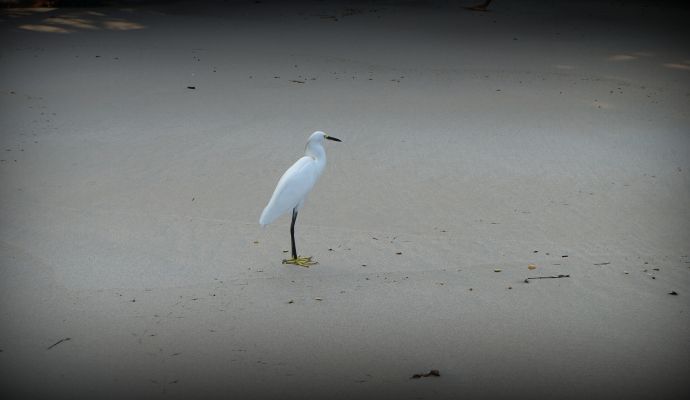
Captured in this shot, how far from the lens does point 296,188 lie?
4.55m

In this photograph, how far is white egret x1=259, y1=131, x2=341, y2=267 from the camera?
14.7ft

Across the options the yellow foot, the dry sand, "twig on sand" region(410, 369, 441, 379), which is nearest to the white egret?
the yellow foot

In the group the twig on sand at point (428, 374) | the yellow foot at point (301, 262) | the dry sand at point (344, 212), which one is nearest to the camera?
the twig on sand at point (428, 374)

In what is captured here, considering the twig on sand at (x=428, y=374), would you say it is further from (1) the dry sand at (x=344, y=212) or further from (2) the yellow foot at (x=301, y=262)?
(2) the yellow foot at (x=301, y=262)

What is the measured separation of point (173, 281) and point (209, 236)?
69 cm

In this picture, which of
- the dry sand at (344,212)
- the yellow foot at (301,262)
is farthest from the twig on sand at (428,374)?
the yellow foot at (301,262)

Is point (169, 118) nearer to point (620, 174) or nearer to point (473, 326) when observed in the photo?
point (620, 174)

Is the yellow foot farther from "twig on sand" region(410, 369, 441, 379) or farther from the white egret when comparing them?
"twig on sand" region(410, 369, 441, 379)

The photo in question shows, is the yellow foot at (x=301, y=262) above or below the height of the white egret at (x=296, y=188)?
below

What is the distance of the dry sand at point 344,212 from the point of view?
3.41 m

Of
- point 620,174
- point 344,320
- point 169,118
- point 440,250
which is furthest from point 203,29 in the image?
point 344,320

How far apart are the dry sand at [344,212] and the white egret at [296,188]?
8.4 inches

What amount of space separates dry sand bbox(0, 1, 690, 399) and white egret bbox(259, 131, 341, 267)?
0.21 meters

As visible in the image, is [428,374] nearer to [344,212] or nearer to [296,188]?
[296,188]
